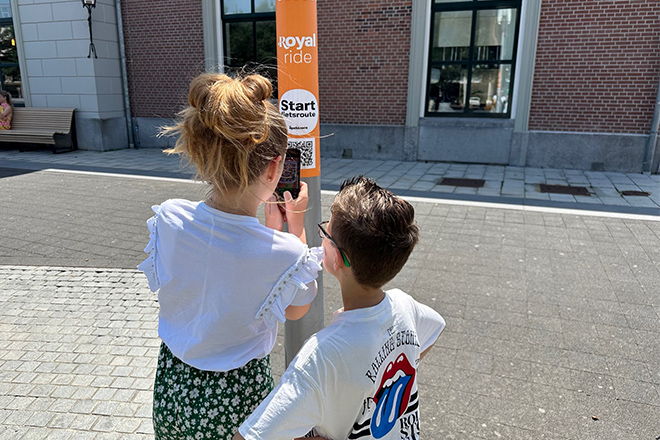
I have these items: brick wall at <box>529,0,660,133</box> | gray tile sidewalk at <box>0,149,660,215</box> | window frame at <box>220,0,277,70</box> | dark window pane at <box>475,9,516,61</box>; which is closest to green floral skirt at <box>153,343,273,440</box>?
gray tile sidewalk at <box>0,149,660,215</box>

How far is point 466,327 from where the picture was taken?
148 inches

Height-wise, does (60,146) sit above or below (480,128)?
below

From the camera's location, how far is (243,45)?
43.6ft

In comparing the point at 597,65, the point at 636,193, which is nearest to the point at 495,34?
the point at 597,65

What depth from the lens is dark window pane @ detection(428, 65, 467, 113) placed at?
1144 centimetres

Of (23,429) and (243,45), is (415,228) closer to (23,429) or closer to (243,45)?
(23,429)

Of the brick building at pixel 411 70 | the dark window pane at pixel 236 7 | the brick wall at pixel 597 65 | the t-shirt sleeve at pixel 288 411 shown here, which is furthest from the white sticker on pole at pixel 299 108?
the dark window pane at pixel 236 7

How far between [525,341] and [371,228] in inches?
109

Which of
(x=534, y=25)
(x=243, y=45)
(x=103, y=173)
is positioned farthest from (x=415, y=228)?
(x=243, y=45)

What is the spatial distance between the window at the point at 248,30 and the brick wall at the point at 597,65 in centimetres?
664

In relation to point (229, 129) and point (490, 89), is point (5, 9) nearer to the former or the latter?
point (490, 89)

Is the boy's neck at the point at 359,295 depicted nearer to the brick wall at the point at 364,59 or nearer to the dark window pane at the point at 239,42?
the brick wall at the point at 364,59

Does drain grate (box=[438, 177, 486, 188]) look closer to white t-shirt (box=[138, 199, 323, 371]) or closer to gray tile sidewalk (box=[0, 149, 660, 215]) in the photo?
gray tile sidewalk (box=[0, 149, 660, 215])

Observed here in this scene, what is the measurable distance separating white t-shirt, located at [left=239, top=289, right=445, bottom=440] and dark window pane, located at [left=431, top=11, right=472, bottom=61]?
11039mm
